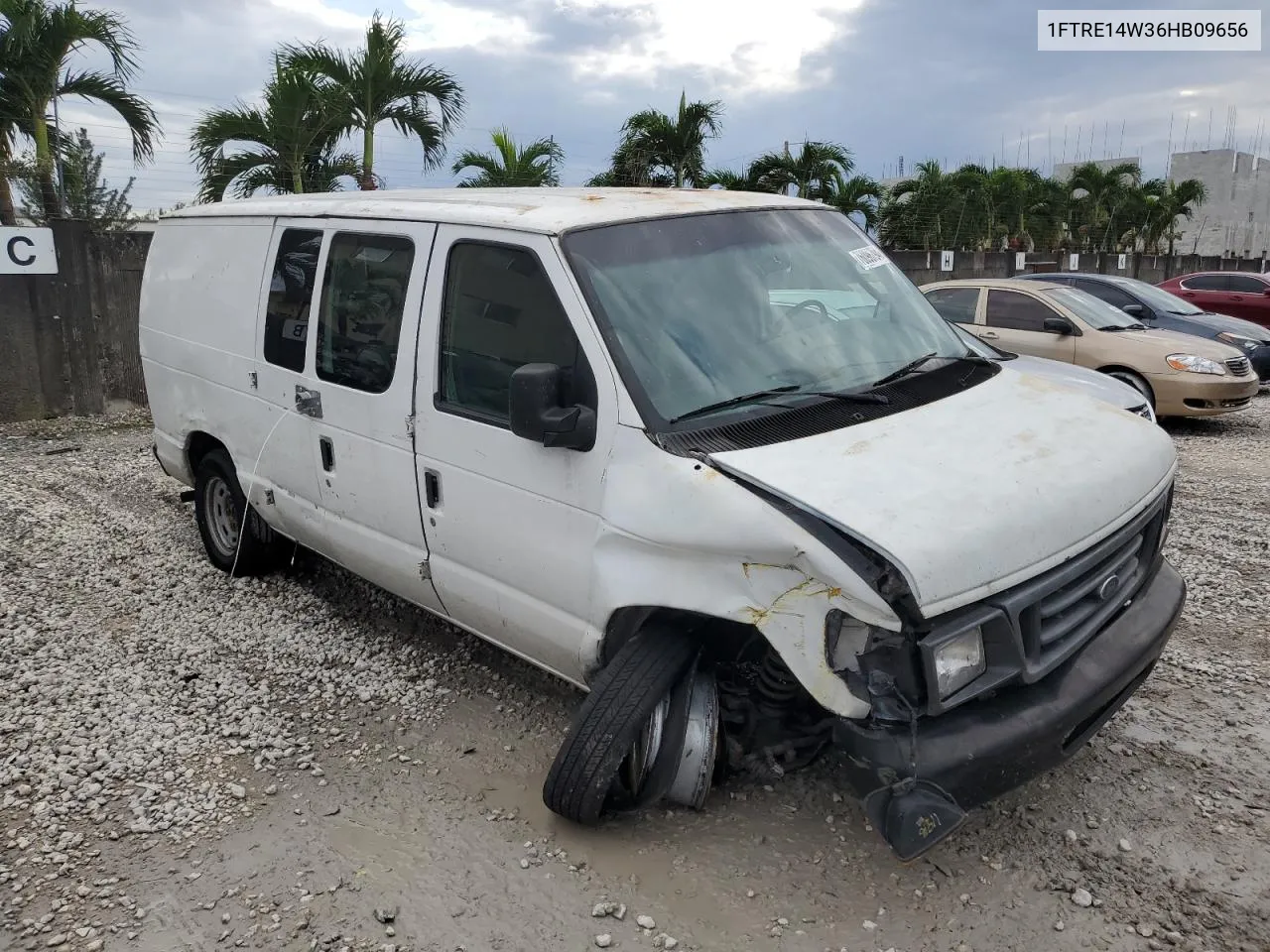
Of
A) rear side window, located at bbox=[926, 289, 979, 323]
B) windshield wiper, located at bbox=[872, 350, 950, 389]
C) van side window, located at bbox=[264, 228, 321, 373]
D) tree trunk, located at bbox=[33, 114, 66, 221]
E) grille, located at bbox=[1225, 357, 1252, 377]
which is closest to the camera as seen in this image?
windshield wiper, located at bbox=[872, 350, 950, 389]

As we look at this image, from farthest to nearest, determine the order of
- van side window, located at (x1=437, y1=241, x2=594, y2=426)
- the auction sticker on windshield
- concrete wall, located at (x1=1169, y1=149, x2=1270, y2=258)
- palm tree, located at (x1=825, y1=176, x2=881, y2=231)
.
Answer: concrete wall, located at (x1=1169, y1=149, x2=1270, y2=258) → palm tree, located at (x1=825, y1=176, x2=881, y2=231) → the auction sticker on windshield → van side window, located at (x1=437, y1=241, x2=594, y2=426)

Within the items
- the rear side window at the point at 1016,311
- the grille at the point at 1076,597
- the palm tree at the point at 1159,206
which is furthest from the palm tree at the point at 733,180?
the palm tree at the point at 1159,206

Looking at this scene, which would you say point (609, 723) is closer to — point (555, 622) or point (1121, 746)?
point (555, 622)

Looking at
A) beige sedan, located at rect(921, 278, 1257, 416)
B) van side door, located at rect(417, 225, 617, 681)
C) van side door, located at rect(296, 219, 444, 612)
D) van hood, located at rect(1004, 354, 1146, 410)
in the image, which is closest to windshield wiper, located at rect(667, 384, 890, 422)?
van side door, located at rect(417, 225, 617, 681)

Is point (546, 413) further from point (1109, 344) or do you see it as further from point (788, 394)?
point (1109, 344)

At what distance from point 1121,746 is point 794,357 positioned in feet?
6.47

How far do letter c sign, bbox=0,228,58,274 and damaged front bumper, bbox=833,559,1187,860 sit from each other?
1015 centimetres

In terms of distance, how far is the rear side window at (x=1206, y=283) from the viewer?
54.4ft

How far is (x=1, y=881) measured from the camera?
3135mm

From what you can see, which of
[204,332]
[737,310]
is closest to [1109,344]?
[737,310]

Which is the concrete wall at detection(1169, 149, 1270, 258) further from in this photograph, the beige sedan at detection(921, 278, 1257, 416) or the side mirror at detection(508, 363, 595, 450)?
the side mirror at detection(508, 363, 595, 450)

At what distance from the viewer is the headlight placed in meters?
2.62

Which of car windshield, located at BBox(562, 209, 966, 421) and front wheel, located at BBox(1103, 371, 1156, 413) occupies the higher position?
car windshield, located at BBox(562, 209, 966, 421)

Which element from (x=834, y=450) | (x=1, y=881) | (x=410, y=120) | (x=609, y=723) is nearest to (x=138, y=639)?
(x=1, y=881)
